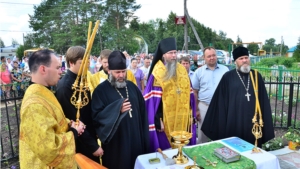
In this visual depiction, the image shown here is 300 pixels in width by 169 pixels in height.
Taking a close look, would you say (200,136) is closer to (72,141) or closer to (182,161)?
(182,161)

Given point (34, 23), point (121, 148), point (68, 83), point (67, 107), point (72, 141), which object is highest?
point (34, 23)

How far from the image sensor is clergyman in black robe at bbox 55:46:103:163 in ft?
8.15

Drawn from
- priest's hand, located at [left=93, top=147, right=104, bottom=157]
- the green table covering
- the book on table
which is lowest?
priest's hand, located at [left=93, top=147, right=104, bottom=157]

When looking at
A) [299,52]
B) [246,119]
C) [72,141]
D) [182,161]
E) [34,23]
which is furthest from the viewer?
[34,23]

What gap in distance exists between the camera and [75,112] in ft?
8.20

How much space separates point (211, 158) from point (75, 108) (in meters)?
1.48

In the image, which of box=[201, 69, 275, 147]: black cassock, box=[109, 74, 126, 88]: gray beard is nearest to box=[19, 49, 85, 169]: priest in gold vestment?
box=[109, 74, 126, 88]: gray beard

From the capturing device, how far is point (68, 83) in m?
2.56

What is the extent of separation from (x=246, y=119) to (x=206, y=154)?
1150 mm

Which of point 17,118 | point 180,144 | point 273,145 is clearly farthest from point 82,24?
point 180,144

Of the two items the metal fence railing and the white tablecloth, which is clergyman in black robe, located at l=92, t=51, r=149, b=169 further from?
the metal fence railing

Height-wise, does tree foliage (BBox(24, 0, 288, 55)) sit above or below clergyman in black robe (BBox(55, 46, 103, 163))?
above

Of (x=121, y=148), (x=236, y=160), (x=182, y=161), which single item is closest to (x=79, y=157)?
(x=121, y=148)

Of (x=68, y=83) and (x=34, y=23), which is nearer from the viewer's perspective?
(x=68, y=83)
